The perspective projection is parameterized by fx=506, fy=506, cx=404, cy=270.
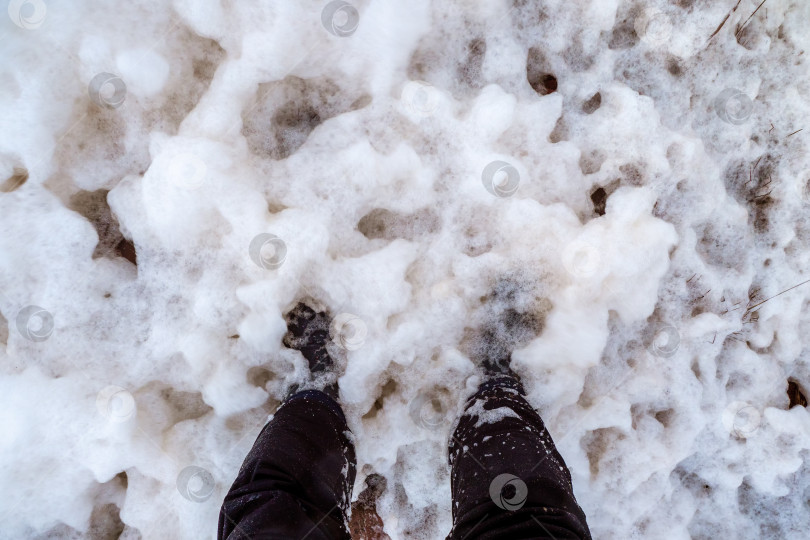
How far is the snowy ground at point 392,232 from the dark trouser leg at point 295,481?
25 cm

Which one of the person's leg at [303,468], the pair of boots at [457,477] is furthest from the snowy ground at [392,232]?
the pair of boots at [457,477]

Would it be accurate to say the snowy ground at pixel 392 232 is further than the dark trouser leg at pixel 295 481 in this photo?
Yes

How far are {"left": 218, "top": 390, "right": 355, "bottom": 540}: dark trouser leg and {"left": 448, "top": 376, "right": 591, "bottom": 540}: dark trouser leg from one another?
14.0 inches

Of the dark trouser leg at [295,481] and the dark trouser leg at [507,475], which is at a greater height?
the dark trouser leg at [507,475]

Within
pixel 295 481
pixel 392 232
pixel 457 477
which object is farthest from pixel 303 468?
pixel 392 232

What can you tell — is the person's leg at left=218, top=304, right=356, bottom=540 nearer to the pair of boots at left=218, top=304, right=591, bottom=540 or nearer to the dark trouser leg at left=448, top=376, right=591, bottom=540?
the pair of boots at left=218, top=304, right=591, bottom=540

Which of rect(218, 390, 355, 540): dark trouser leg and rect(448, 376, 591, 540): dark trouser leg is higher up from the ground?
rect(448, 376, 591, 540): dark trouser leg

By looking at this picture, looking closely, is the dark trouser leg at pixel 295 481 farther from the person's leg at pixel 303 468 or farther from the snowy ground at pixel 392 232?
the snowy ground at pixel 392 232

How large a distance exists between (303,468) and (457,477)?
49cm

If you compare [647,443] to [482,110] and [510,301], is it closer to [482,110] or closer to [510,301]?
[510,301]

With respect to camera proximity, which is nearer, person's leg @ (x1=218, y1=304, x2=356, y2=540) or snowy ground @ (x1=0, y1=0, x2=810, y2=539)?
person's leg @ (x1=218, y1=304, x2=356, y2=540)

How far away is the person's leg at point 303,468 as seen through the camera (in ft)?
4.34

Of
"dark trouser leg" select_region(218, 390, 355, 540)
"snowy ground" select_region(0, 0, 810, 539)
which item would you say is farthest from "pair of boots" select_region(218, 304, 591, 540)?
"snowy ground" select_region(0, 0, 810, 539)

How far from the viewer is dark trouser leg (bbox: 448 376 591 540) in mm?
1288
